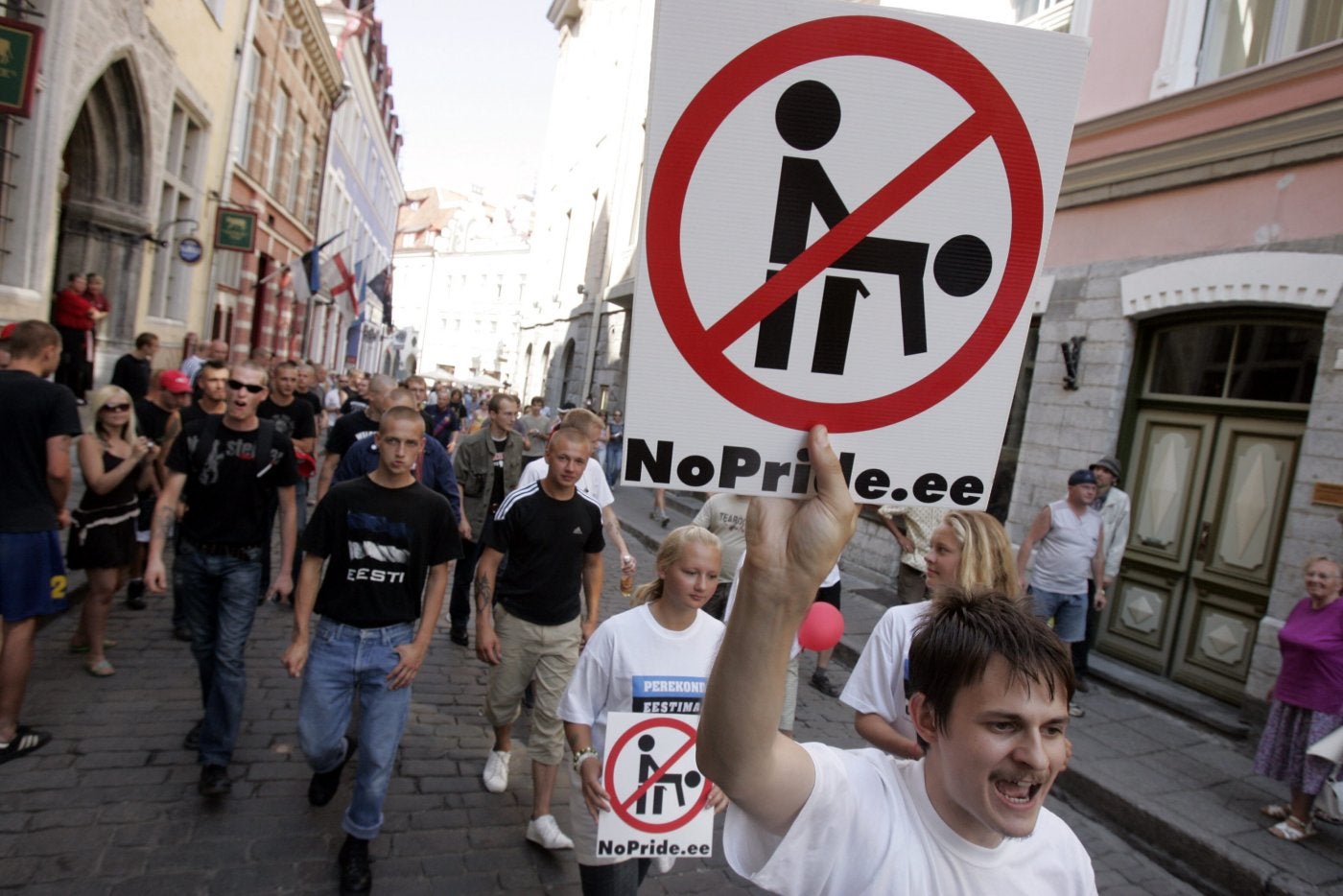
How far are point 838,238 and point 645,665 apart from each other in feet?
7.12

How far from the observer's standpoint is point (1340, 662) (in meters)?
5.20

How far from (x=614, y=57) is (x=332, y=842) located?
27.3 metres

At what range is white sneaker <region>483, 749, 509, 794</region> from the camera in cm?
474

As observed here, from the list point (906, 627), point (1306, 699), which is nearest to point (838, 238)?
point (906, 627)

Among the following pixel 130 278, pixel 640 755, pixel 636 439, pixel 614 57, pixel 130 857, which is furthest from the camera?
pixel 614 57

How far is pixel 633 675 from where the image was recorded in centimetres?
336

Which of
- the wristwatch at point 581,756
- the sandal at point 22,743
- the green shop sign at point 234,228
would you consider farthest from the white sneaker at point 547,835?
the green shop sign at point 234,228

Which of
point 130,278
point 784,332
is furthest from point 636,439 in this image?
point 130,278

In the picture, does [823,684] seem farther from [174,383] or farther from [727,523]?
Result: [174,383]

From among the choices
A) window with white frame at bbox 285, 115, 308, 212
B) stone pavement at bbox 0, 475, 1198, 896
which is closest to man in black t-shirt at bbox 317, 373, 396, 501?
stone pavement at bbox 0, 475, 1198, 896

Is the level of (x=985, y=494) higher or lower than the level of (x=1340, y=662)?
higher

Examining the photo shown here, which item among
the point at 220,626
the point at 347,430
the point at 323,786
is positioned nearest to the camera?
the point at 323,786

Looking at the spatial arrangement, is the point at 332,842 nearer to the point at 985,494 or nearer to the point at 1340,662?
the point at 985,494

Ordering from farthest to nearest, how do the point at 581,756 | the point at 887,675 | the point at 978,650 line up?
the point at 581,756
the point at 887,675
the point at 978,650
